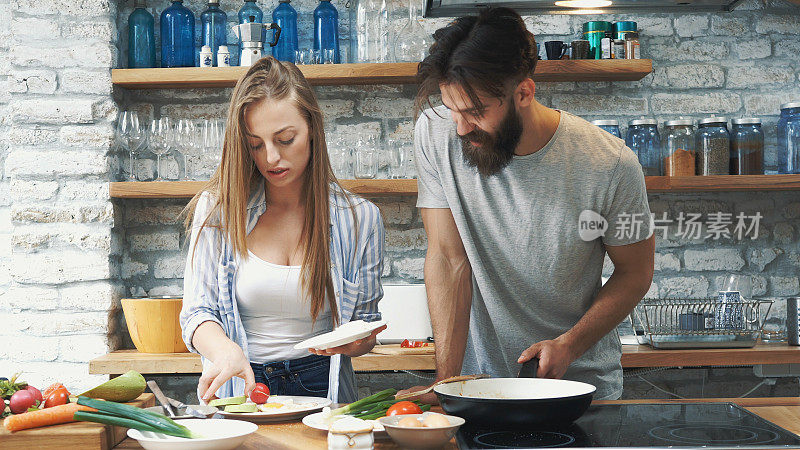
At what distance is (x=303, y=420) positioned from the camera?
4.76 ft

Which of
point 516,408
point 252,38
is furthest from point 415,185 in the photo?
point 516,408

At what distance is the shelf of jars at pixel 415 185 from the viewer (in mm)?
3295

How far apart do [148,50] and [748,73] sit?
2722 millimetres

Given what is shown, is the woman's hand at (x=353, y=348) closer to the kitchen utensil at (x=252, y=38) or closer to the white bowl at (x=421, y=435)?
the white bowl at (x=421, y=435)

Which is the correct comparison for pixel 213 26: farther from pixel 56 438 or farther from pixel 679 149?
pixel 56 438

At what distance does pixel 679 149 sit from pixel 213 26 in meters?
2.11

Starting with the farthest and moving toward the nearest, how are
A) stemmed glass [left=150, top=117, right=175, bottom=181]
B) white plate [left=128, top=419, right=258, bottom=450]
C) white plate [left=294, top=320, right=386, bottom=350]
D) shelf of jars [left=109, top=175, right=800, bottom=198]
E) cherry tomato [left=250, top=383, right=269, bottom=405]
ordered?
stemmed glass [left=150, top=117, right=175, bottom=181], shelf of jars [left=109, top=175, right=800, bottom=198], cherry tomato [left=250, top=383, right=269, bottom=405], white plate [left=294, top=320, right=386, bottom=350], white plate [left=128, top=419, right=258, bottom=450]

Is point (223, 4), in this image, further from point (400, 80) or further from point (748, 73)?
point (748, 73)

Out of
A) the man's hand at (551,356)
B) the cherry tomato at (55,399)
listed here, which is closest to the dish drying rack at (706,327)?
the man's hand at (551,356)

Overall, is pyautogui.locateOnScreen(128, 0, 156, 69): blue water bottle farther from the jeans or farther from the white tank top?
the jeans

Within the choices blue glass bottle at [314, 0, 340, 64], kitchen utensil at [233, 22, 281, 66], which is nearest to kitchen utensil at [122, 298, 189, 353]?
kitchen utensil at [233, 22, 281, 66]

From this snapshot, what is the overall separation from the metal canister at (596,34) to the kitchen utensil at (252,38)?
4.41 feet

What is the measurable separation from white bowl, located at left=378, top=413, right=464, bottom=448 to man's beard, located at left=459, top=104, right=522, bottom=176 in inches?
30.5

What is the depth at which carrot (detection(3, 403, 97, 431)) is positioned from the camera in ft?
4.38
